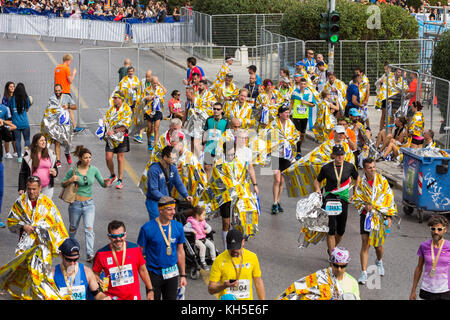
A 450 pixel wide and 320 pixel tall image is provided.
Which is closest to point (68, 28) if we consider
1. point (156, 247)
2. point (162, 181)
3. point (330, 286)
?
point (162, 181)

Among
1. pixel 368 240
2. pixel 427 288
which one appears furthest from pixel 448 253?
pixel 368 240

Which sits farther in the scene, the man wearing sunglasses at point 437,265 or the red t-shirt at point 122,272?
the man wearing sunglasses at point 437,265

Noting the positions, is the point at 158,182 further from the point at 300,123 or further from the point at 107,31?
the point at 107,31

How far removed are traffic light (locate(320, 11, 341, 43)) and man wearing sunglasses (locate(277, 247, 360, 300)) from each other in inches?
576

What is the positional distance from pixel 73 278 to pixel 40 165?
4.15 m

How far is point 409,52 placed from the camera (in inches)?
1070

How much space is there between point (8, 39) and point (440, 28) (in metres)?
23.3

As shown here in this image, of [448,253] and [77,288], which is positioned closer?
[77,288]

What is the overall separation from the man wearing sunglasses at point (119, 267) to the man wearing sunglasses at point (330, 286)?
59.2 inches

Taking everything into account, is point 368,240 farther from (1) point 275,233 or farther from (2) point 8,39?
(2) point 8,39

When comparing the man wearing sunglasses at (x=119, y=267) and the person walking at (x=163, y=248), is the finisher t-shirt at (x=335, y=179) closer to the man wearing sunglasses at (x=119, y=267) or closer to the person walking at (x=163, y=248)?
the person walking at (x=163, y=248)

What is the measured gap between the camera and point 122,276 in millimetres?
8352

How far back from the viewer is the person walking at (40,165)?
1192 cm
